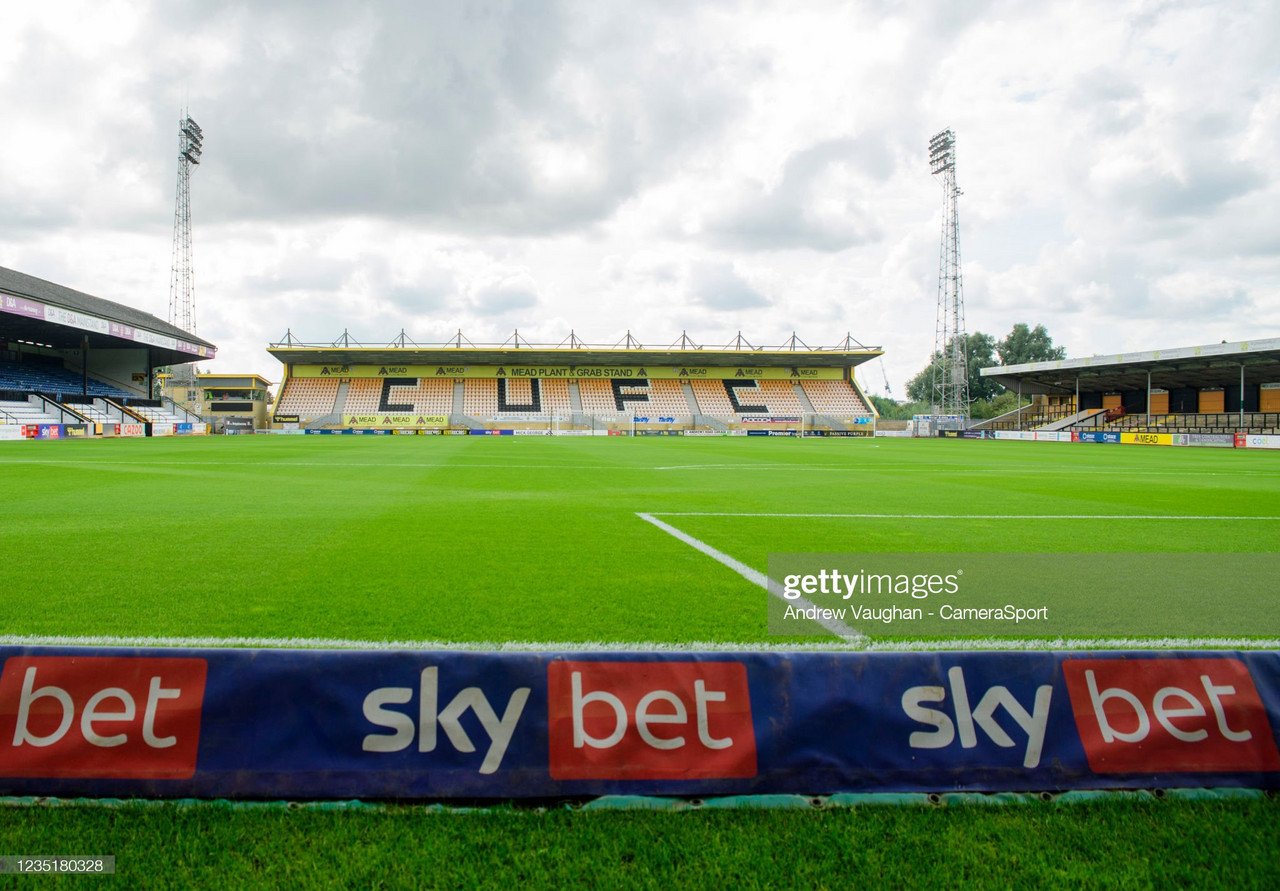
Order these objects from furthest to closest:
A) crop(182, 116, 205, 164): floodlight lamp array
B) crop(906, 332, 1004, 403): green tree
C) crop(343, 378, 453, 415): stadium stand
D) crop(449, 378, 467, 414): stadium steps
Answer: crop(906, 332, 1004, 403): green tree, crop(449, 378, 467, 414): stadium steps, crop(343, 378, 453, 415): stadium stand, crop(182, 116, 205, 164): floodlight lamp array

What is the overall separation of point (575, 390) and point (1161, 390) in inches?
1799

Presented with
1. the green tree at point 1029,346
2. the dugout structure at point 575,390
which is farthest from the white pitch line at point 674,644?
the green tree at point 1029,346

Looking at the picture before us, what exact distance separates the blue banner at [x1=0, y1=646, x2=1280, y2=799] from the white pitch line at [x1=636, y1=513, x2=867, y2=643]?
3.55 feet

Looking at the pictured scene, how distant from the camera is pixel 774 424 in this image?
56312 millimetres

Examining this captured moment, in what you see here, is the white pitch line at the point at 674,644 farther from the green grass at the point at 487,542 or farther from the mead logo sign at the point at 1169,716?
the mead logo sign at the point at 1169,716

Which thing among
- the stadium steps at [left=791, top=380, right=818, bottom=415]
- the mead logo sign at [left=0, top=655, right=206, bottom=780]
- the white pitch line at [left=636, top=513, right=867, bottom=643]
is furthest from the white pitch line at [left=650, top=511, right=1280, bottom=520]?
the stadium steps at [left=791, top=380, right=818, bottom=415]

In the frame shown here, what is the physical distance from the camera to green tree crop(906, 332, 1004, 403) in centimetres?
9256

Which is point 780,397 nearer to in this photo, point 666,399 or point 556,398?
point 666,399

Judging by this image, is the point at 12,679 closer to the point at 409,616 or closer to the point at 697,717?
the point at 409,616

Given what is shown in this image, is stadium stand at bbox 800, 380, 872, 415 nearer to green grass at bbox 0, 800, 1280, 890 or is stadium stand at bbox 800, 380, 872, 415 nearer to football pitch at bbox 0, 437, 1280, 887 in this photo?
football pitch at bbox 0, 437, 1280, 887

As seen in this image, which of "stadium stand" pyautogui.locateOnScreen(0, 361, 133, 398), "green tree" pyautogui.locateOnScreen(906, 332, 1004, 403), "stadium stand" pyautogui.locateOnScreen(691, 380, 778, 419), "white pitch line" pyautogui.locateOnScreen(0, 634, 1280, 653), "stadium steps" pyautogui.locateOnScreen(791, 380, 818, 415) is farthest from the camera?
"green tree" pyautogui.locateOnScreen(906, 332, 1004, 403)

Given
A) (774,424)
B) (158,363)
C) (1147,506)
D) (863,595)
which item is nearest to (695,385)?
(774,424)

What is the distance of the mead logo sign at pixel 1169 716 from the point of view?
2.09 meters

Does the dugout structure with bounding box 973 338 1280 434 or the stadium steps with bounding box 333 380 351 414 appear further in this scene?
the stadium steps with bounding box 333 380 351 414
